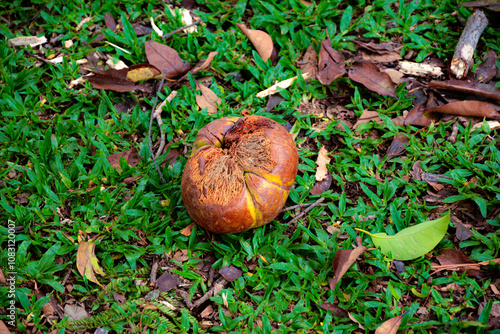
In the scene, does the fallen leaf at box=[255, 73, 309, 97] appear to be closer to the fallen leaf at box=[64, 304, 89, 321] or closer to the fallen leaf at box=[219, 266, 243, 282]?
the fallen leaf at box=[219, 266, 243, 282]

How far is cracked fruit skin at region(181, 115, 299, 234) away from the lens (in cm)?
274

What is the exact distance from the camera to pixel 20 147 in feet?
12.0

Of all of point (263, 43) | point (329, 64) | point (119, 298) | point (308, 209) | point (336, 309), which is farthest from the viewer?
point (263, 43)

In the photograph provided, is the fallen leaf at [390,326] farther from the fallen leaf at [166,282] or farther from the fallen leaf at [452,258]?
the fallen leaf at [166,282]

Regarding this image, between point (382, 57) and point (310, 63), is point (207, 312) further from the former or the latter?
point (382, 57)

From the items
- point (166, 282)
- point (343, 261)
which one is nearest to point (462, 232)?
point (343, 261)

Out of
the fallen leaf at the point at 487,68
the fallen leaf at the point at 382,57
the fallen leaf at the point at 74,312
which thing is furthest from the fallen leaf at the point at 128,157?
the fallen leaf at the point at 487,68

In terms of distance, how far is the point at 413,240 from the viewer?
2.99 m

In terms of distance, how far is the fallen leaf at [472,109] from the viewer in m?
3.62

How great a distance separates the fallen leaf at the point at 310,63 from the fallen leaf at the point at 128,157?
202 centimetres

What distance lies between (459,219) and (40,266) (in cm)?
352

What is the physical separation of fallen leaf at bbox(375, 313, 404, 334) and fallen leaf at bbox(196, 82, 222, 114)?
2.50m

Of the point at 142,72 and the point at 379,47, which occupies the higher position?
the point at 379,47

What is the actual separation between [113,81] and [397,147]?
3032mm
